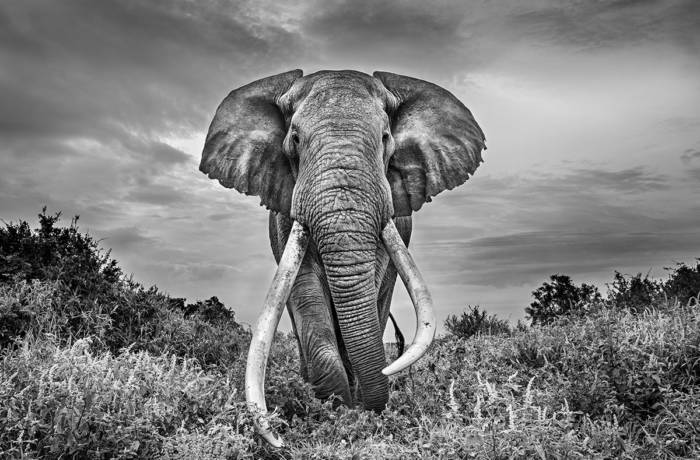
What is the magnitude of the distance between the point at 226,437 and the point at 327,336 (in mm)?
2175

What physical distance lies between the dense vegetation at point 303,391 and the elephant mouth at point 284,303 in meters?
0.26

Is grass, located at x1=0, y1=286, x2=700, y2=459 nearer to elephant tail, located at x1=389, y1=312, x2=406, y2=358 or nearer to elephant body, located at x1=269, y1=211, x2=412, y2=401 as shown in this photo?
elephant body, located at x1=269, y1=211, x2=412, y2=401

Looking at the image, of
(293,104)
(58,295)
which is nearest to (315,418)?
(293,104)

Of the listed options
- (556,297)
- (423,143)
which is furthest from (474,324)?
(423,143)

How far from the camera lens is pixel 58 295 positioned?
34.8ft

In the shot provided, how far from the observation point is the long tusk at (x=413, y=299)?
22.6ft

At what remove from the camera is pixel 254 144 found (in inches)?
346

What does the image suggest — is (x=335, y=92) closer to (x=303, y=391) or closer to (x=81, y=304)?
(x=303, y=391)

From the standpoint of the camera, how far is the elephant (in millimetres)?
7227

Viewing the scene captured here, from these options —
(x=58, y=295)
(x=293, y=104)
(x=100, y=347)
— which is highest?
(x=293, y=104)

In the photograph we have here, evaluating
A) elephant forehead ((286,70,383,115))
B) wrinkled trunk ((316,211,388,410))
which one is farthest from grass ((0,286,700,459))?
A: elephant forehead ((286,70,383,115))

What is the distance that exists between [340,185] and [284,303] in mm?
1355

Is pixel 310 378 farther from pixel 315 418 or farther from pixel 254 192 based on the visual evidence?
pixel 254 192

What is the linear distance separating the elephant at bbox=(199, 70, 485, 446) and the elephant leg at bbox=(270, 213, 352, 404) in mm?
12
